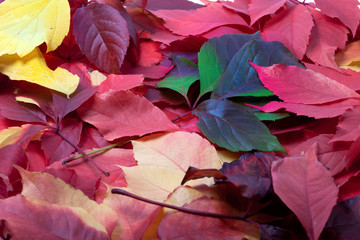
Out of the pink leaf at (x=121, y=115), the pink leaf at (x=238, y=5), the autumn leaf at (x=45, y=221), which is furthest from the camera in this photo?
the pink leaf at (x=238, y=5)

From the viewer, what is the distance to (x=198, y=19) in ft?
1.30

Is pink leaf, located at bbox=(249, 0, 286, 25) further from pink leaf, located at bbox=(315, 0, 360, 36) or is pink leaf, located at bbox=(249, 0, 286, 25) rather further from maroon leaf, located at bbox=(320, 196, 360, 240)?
maroon leaf, located at bbox=(320, 196, 360, 240)

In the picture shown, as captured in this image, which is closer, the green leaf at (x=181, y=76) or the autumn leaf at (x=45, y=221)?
the autumn leaf at (x=45, y=221)

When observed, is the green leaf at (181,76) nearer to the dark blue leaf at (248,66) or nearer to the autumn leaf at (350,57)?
the dark blue leaf at (248,66)

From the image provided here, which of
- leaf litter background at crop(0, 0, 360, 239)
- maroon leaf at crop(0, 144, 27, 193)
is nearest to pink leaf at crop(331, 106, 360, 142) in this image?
leaf litter background at crop(0, 0, 360, 239)

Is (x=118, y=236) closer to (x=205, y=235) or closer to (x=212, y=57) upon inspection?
(x=205, y=235)

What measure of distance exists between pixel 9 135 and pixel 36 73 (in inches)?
2.2

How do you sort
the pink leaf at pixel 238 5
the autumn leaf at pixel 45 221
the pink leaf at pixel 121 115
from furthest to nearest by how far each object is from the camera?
the pink leaf at pixel 238 5 < the pink leaf at pixel 121 115 < the autumn leaf at pixel 45 221

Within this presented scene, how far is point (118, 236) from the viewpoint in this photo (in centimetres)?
21

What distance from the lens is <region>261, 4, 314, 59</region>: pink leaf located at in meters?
0.36

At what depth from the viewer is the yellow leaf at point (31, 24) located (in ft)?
1.01

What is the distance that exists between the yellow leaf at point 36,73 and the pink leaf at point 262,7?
Answer: 0.59 ft

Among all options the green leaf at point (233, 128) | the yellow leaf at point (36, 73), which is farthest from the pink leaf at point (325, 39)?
the yellow leaf at point (36, 73)

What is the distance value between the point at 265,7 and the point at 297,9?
0.03 m
